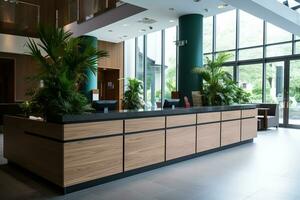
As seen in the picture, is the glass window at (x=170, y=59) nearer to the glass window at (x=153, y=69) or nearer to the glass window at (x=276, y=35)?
the glass window at (x=153, y=69)

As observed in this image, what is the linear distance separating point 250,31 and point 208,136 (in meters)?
6.68

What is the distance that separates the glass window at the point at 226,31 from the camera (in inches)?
435

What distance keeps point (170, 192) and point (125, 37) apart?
859cm

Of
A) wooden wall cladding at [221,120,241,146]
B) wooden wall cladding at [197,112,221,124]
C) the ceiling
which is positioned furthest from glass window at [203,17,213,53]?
wooden wall cladding at [197,112,221,124]

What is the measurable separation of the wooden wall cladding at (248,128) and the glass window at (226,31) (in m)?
4.97

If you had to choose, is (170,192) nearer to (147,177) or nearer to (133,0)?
(147,177)

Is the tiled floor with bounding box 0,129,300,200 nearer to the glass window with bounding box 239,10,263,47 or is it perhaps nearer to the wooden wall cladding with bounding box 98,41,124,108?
the glass window with bounding box 239,10,263,47

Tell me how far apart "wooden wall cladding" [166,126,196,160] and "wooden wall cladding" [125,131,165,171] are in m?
0.16

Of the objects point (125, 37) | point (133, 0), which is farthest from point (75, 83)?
point (125, 37)

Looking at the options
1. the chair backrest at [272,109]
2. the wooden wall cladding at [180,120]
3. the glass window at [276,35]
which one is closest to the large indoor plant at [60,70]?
the wooden wall cladding at [180,120]

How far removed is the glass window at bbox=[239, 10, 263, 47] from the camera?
10.4m

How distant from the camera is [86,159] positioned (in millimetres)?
3531

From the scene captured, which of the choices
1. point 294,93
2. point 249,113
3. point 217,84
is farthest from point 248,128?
point 294,93

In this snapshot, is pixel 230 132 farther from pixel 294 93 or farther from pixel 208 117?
pixel 294 93
